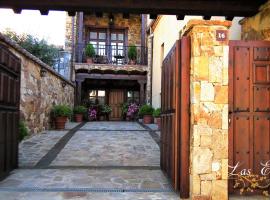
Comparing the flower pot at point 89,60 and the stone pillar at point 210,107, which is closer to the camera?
the stone pillar at point 210,107

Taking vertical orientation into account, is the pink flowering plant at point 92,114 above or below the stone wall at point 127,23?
below

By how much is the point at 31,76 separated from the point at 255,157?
21.5ft

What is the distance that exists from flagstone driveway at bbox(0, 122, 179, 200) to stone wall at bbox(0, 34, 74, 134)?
2.59 feet

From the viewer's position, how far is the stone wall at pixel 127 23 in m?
19.9

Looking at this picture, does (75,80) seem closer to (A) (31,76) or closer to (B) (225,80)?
(A) (31,76)

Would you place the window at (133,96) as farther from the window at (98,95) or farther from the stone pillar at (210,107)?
the stone pillar at (210,107)

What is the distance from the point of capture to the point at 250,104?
4.57 meters

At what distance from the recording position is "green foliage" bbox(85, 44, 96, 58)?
18.2 metres

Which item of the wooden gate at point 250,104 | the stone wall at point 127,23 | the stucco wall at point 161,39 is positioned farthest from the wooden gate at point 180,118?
the stone wall at point 127,23

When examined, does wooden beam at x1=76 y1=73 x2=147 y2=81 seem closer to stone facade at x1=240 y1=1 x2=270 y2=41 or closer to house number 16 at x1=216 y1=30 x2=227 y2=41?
stone facade at x1=240 y1=1 x2=270 y2=41

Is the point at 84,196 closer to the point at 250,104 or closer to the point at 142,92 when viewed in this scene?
the point at 250,104

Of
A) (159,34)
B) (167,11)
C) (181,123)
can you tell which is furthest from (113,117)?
(181,123)

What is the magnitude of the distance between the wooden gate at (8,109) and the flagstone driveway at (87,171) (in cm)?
27

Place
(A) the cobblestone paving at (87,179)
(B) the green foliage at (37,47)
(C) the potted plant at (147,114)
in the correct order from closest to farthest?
(A) the cobblestone paving at (87,179)
(C) the potted plant at (147,114)
(B) the green foliage at (37,47)
